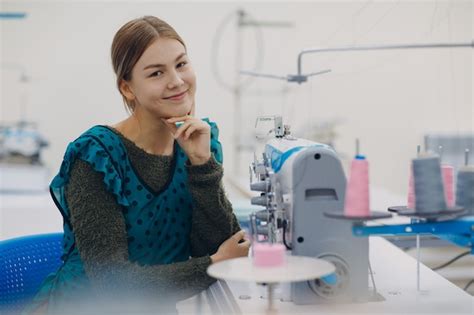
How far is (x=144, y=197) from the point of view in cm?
151

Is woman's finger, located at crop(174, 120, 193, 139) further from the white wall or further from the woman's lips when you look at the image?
the white wall

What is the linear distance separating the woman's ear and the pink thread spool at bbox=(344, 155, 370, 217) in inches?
23.9

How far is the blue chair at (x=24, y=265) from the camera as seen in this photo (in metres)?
1.66

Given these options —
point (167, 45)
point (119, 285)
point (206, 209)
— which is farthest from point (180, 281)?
point (167, 45)

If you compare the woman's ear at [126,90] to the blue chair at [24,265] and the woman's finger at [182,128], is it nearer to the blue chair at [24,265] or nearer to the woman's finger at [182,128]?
the woman's finger at [182,128]

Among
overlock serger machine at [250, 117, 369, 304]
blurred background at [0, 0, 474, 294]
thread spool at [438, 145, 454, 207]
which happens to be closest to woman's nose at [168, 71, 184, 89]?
overlock serger machine at [250, 117, 369, 304]

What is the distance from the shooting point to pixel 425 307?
1266 millimetres

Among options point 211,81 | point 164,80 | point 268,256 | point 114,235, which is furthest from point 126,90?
point 211,81

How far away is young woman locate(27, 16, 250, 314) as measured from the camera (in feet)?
4.43

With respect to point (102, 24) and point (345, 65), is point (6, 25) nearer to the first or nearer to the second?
point (102, 24)

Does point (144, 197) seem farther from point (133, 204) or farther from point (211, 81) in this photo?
point (211, 81)

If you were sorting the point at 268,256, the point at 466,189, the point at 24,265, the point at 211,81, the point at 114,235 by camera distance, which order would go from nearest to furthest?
the point at 268,256 → the point at 466,189 → the point at 114,235 → the point at 24,265 → the point at 211,81

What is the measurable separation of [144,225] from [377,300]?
0.54 m

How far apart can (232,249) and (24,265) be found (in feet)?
1.98
